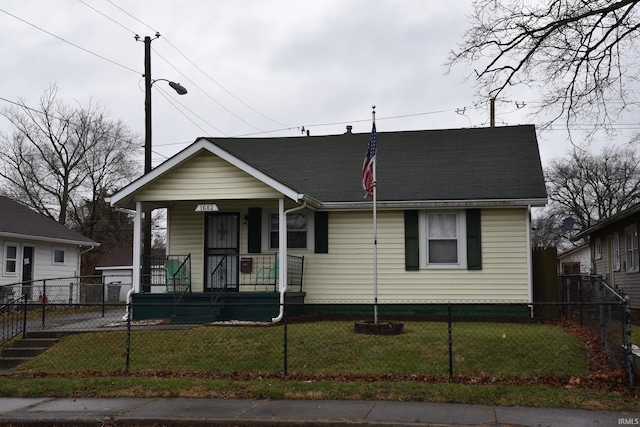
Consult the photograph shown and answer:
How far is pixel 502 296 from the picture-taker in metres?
16.4

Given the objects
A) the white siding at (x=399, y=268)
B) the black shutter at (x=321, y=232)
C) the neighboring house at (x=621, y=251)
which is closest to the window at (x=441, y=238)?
the white siding at (x=399, y=268)

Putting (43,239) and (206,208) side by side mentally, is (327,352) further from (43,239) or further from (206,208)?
(43,239)

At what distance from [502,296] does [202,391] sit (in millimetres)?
9051

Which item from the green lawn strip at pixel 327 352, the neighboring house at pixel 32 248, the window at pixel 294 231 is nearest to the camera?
the green lawn strip at pixel 327 352

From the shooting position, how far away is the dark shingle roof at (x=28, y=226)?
25750mm

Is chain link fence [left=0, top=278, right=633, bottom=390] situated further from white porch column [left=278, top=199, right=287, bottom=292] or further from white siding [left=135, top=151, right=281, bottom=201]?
white siding [left=135, top=151, right=281, bottom=201]

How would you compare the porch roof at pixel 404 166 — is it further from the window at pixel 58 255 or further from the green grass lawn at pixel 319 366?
the window at pixel 58 255

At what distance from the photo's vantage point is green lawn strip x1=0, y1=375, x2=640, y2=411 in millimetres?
8578

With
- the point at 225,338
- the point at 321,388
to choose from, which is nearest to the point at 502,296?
the point at 225,338

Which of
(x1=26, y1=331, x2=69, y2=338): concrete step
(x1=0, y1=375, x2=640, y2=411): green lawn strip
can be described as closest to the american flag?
(x1=0, y1=375, x2=640, y2=411): green lawn strip

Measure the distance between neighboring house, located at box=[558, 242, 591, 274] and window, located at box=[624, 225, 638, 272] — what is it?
25152mm

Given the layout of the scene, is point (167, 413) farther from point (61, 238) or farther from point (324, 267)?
point (61, 238)

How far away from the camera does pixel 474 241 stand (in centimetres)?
1658

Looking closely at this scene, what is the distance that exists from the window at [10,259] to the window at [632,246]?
71.5 ft
